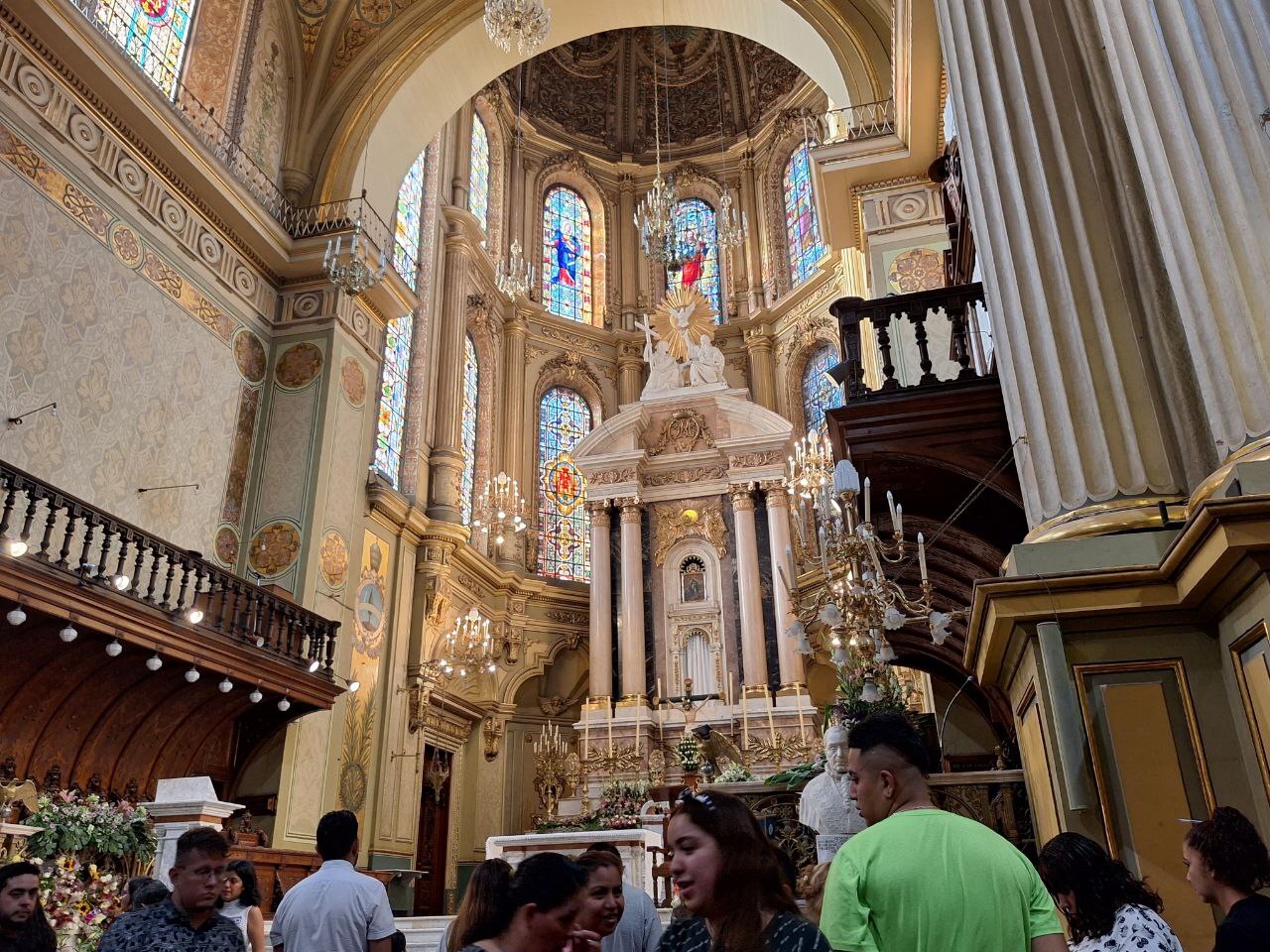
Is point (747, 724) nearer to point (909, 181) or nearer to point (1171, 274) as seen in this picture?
point (909, 181)

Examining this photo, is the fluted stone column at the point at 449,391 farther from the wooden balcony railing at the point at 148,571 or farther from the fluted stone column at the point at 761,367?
the fluted stone column at the point at 761,367

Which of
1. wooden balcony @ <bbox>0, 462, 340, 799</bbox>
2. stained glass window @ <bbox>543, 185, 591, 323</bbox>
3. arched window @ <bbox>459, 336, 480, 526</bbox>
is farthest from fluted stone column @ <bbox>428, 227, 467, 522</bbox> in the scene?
wooden balcony @ <bbox>0, 462, 340, 799</bbox>

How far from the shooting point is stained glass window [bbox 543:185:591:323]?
78.8 feet

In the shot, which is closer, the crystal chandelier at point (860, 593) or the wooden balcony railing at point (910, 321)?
the crystal chandelier at point (860, 593)

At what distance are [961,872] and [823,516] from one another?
17.1 ft

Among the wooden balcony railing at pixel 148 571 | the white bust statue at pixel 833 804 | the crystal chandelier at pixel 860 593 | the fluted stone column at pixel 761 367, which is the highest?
the fluted stone column at pixel 761 367

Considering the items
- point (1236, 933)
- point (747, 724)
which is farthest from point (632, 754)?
point (1236, 933)

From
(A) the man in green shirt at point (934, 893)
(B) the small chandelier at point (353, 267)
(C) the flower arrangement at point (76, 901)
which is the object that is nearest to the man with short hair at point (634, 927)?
(A) the man in green shirt at point (934, 893)

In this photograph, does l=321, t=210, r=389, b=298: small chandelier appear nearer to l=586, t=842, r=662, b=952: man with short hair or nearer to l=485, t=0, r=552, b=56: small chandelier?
l=485, t=0, r=552, b=56: small chandelier

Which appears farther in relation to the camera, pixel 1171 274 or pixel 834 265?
pixel 834 265

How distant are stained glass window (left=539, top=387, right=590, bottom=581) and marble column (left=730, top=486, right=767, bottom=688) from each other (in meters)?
3.54

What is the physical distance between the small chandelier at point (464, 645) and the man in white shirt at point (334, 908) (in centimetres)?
1291

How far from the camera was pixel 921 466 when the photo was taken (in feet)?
22.6

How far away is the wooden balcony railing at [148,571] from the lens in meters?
7.95
